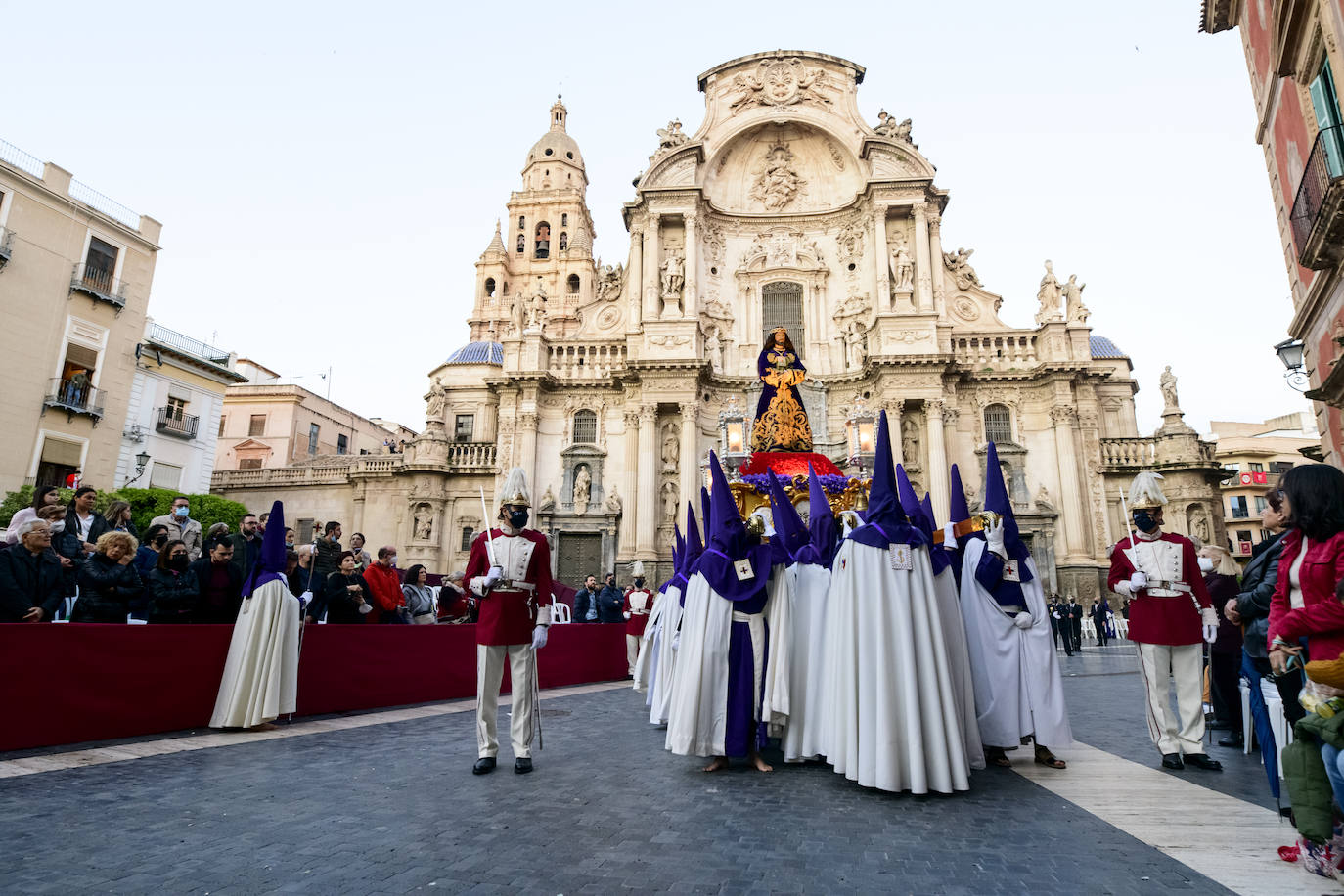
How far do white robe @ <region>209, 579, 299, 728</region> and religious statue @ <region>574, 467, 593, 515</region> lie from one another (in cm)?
1900

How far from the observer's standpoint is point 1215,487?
1006 inches

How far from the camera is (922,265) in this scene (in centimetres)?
2716

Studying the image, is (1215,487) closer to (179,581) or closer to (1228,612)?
(1228,612)

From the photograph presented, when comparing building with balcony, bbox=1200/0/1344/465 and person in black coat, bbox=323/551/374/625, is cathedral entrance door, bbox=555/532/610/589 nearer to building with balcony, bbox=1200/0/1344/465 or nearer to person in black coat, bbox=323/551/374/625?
person in black coat, bbox=323/551/374/625

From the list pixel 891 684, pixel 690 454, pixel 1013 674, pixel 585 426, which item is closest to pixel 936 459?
pixel 690 454

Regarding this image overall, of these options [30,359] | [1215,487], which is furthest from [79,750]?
[1215,487]

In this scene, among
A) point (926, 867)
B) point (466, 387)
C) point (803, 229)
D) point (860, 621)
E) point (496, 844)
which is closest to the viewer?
point (926, 867)

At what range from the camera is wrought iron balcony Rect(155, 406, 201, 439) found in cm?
2605

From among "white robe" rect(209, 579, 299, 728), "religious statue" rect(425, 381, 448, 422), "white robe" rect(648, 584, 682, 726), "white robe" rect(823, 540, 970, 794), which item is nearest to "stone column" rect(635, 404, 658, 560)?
"religious statue" rect(425, 381, 448, 422)

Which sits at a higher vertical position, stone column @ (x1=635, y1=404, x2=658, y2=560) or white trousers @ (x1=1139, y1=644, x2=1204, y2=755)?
stone column @ (x1=635, y1=404, x2=658, y2=560)

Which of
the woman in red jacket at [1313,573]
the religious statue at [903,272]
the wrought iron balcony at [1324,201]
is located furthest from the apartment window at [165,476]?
the wrought iron balcony at [1324,201]

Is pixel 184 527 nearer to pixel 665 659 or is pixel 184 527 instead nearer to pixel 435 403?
pixel 665 659

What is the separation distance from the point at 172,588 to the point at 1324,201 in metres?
14.0

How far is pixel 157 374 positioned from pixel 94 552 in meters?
23.1
